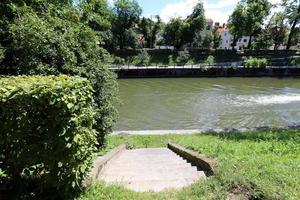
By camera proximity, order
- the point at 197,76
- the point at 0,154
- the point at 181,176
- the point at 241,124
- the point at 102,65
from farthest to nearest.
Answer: the point at 197,76, the point at 241,124, the point at 102,65, the point at 181,176, the point at 0,154

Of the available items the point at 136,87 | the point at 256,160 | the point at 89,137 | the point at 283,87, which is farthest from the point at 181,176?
the point at 283,87

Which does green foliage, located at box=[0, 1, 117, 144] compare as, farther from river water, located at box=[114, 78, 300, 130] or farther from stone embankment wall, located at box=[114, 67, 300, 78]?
stone embankment wall, located at box=[114, 67, 300, 78]

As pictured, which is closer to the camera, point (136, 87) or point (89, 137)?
point (89, 137)

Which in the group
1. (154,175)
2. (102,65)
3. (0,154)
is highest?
(102,65)

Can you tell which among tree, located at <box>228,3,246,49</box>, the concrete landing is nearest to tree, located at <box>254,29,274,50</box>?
tree, located at <box>228,3,246,49</box>

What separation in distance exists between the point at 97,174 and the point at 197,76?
31.9m

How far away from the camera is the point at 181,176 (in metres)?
5.26

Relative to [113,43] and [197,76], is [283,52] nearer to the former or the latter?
[197,76]

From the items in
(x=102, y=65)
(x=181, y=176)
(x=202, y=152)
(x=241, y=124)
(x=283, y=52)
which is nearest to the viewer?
(x=181, y=176)

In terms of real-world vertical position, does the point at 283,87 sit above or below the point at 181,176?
below

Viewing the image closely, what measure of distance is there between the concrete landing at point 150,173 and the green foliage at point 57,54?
181 centimetres

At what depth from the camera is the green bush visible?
11.9ft

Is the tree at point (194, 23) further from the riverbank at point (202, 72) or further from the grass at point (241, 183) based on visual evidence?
the grass at point (241, 183)

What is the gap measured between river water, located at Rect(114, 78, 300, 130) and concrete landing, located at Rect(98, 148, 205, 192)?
748 cm
